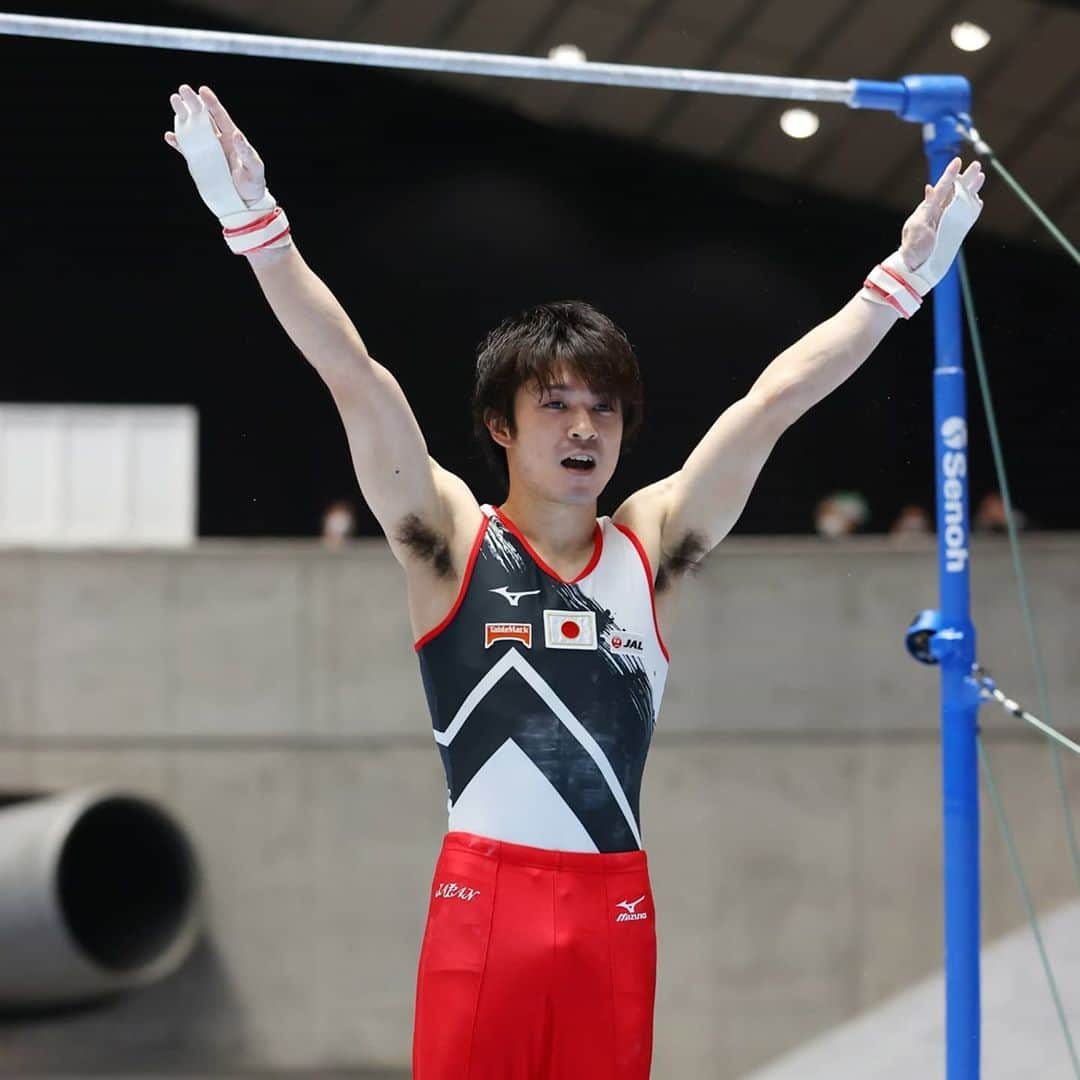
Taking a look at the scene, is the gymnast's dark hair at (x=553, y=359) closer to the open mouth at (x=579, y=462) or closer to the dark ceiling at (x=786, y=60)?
the open mouth at (x=579, y=462)

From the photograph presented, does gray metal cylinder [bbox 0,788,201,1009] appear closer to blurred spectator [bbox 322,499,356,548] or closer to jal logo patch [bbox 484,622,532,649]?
blurred spectator [bbox 322,499,356,548]

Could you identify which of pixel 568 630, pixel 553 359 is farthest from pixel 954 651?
pixel 553 359

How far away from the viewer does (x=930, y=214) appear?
301cm

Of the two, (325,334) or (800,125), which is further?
(800,125)

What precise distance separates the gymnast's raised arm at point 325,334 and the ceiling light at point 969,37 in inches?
228

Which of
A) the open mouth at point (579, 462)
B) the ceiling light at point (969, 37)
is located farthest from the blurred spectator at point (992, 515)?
the open mouth at point (579, 462)

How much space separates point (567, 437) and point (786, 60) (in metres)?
6.60

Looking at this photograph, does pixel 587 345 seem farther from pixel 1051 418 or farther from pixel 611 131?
pixel 1051 418

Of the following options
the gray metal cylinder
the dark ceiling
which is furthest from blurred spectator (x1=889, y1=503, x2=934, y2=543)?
the gray metal cylinder

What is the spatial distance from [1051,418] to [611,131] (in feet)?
6.26

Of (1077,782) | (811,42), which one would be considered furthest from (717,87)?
(1077,782)

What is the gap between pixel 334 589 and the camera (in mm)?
10086

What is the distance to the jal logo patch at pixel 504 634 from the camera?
2.79 m

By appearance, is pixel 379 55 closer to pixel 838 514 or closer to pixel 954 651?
pixel 954 651
